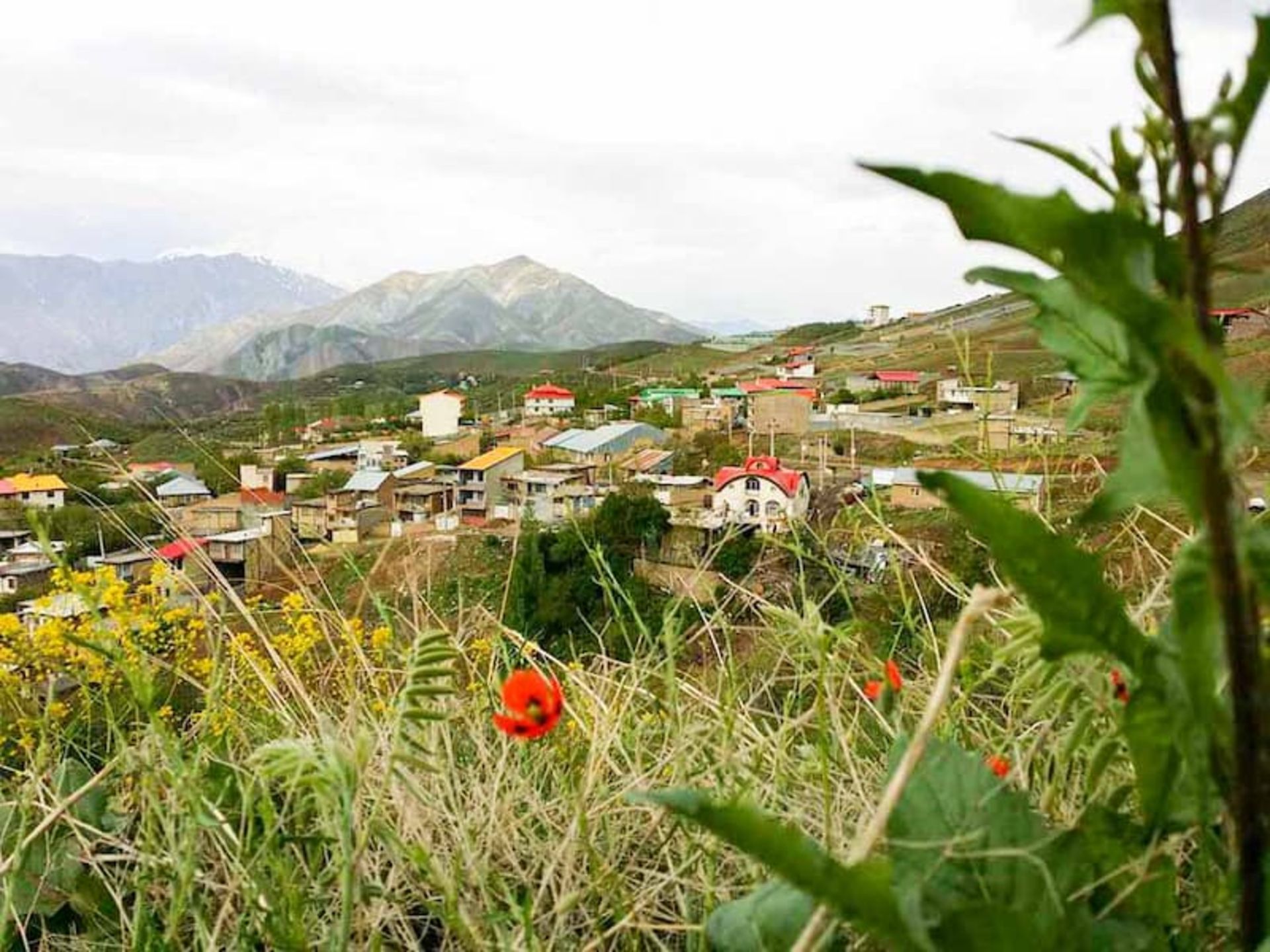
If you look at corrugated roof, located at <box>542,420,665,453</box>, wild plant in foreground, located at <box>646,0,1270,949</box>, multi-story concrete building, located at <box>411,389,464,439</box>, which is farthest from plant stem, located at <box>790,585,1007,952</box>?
multi-story concrete building, located at <box>411,389,464,439</box>

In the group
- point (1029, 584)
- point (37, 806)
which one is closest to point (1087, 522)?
point (1029, 584)

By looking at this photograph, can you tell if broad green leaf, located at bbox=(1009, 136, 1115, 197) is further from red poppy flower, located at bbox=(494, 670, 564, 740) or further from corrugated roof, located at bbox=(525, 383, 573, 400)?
corrugated roof, located at bbox=(525, 383, 573, 400)

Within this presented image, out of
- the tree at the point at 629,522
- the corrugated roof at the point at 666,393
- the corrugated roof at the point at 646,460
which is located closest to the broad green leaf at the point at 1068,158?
the tree at the point at 629,522

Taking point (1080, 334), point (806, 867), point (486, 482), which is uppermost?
point (1080, 334)

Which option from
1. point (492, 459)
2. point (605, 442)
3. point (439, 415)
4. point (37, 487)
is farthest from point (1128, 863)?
point (439, 415)

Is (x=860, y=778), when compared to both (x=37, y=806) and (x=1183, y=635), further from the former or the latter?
(x=37, y=806)

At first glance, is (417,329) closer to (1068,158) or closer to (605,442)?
(605,442)

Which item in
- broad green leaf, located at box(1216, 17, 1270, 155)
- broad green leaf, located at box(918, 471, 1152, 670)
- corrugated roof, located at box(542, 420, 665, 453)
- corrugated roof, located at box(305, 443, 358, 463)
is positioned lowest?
corrugated roof, located at box(305, 443, 358, 463)
